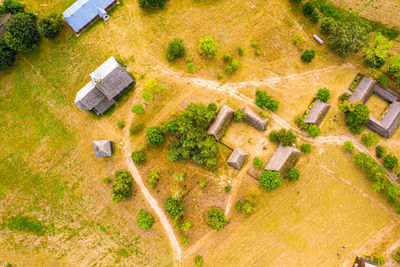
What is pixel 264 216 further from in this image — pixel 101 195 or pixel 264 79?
pixel 101 195

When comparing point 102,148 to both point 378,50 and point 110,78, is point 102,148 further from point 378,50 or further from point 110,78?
point 378,50

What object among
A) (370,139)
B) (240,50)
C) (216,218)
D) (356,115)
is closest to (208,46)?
(240,50)

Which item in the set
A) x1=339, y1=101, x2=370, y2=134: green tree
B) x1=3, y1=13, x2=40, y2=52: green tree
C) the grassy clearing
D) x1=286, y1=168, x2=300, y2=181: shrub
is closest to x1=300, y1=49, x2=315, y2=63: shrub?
x1=339, y1=101, x2=370, y2=134: green tree

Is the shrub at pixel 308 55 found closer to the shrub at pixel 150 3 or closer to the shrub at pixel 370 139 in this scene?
the shrub at pixel 370 139

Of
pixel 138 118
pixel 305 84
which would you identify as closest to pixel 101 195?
pixel 138 118

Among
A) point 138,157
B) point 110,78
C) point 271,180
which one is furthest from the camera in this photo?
point 138,157

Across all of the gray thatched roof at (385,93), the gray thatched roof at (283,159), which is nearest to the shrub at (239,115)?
the gray thatched roof at (283,159)

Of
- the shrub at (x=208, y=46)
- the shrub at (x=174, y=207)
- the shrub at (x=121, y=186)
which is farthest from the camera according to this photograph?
the shrub at (x=208, y=46)
